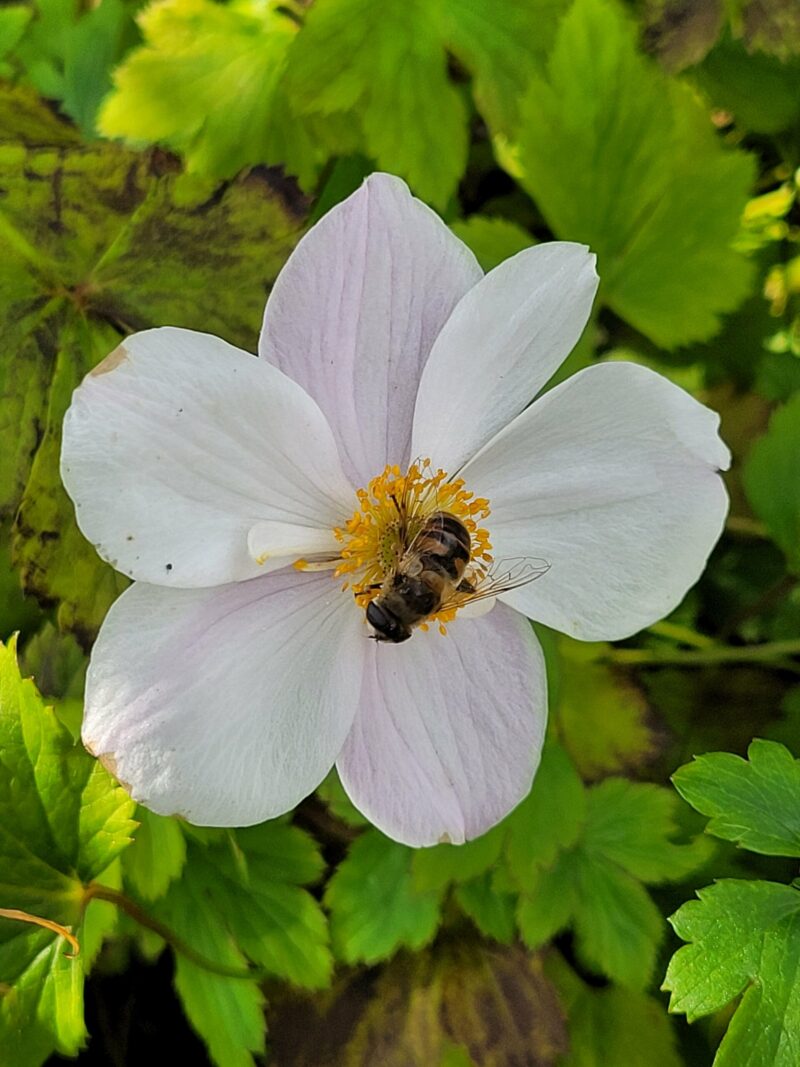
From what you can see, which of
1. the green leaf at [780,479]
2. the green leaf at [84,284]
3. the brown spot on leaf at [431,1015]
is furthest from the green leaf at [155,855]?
the green leaf at [780,479]

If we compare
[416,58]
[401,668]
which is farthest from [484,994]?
[416,58]

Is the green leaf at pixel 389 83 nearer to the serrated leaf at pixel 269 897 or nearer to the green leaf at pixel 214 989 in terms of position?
the serrated leaf at pixel 269 897

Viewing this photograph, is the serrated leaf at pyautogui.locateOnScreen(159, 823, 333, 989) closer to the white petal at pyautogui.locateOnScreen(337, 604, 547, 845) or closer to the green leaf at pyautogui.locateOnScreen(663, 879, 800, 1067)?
the white petal at pyautogui.locateOnScreen(337, 604, 547, 845)

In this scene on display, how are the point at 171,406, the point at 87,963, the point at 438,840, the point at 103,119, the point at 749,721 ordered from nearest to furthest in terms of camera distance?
the point at 171,406
the point at 438,840
the point at 87,963
the point at 103,119
the point at 749,721

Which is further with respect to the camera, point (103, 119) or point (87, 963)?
point (103, 119)

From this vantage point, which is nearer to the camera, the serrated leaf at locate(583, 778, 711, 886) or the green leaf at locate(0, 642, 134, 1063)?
the green leaf at locate(0, 642, 134, 1063)

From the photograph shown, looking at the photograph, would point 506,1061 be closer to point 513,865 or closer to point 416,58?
point 513,865

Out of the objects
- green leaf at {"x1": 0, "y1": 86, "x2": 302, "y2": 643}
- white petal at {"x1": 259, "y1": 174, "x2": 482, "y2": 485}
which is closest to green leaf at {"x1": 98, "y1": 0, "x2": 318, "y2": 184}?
green leaf at {"x1": 0, "y1": 86, "x2": 302, "y2": 643}
